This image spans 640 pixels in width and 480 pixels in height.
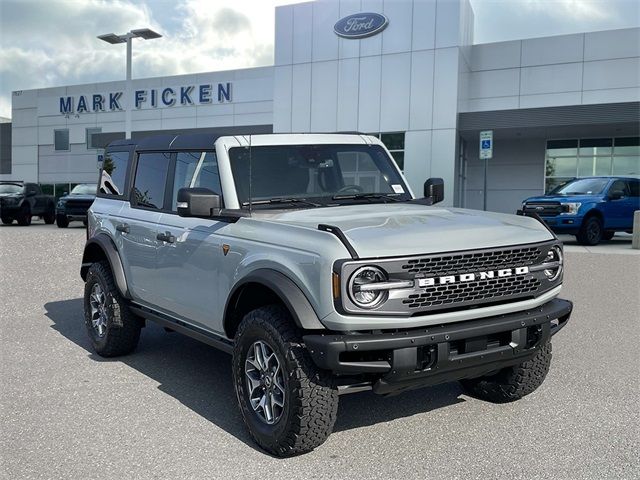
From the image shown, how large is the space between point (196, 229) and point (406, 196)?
1722 millimetres

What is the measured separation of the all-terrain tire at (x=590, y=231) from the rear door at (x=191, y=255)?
1332cm

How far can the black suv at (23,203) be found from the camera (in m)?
23.5

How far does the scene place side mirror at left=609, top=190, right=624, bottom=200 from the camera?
54.4 feet

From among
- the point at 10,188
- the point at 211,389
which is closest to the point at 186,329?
the point at 211,389

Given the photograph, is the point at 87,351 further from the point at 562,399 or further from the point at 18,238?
the point at 18,238

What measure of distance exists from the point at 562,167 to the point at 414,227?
24405 mm

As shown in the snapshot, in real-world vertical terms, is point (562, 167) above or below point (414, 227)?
above

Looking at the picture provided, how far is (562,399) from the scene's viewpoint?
185 inches

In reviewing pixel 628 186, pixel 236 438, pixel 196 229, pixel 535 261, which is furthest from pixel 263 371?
pixel 628 186

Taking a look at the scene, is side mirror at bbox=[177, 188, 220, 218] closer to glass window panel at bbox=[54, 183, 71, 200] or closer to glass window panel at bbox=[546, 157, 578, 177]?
glass window panel at bbox=[546, 157, 578, 177]

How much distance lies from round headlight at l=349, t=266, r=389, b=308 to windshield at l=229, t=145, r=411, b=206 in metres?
1.34

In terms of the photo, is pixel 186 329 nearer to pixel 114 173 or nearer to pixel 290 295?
pixel 290 295

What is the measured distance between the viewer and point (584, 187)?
16938 mm

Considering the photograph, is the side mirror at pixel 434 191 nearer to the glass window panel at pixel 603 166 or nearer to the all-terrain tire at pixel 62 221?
the all-terrain tire at pixel 62 221
